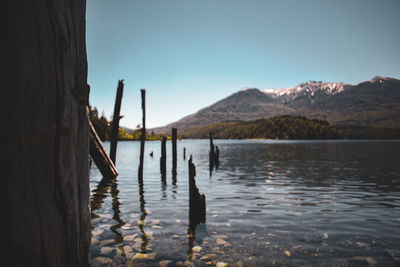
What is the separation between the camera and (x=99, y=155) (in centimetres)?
1232

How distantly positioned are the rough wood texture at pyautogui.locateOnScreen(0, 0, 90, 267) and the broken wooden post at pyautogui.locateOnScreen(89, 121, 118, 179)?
8.55 metres

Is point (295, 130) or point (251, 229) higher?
point (295, 130)

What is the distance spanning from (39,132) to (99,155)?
10.7 meters

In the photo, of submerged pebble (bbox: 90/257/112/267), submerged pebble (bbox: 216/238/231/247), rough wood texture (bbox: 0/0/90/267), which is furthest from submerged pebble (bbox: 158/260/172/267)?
rough wood texture (bbox: 0/0/90/267)

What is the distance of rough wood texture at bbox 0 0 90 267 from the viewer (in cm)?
218

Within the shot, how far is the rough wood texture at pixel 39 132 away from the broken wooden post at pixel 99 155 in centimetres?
855

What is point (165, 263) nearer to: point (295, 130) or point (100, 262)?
point (100, 262)

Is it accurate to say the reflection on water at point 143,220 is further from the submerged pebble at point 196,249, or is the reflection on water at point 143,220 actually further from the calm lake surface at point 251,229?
the submerged pebble at point 196,249

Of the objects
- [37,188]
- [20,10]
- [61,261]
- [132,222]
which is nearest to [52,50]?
[20,10]

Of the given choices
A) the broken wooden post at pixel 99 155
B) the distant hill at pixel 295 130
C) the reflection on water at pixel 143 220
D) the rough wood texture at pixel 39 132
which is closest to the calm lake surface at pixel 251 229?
the reflection on water at pixel 143 220

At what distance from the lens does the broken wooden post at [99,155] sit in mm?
11297

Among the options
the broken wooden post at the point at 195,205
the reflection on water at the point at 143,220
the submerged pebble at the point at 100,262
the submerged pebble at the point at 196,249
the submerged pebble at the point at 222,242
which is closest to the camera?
the submerged pebble at the point at 100,262

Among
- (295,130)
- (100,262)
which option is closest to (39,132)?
(100,262)

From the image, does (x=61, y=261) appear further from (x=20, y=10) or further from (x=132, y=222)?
(x=132, y=222)
